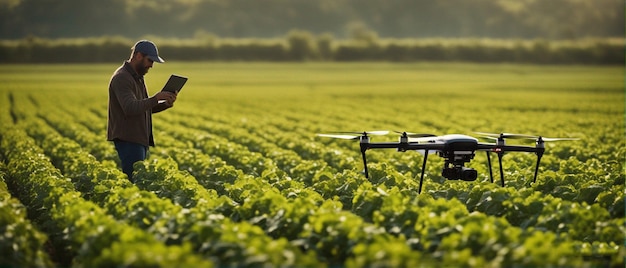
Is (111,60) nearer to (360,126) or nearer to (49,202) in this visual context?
(360,126)

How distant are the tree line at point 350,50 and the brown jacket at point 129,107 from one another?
10242 cm

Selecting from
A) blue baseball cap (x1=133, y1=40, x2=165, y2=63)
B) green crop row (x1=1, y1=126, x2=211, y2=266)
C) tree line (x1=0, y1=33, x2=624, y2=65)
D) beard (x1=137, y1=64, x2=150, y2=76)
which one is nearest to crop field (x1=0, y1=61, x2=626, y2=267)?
green crop row (x1=1, y1=126, x2=211, y2=266)

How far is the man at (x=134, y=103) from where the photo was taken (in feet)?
39.0

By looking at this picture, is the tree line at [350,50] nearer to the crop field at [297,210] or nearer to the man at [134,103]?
the crop field at [297,210]

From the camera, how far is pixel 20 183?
14.6m

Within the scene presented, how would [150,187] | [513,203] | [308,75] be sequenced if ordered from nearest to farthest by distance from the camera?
[513,203] < [150,187] < [308,75]

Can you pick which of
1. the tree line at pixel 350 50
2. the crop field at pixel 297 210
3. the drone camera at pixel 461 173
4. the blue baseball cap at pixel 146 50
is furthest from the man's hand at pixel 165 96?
the tree line at pixel 350 50

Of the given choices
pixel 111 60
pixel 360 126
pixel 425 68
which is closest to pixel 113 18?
pixel 111 60

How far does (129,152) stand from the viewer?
12562 millimetres

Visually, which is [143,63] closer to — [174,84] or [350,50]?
[174,84]

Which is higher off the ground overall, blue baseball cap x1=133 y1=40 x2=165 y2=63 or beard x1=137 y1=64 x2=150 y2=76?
blue baseball cap x1=133 y1=40 x2=165 y2=63

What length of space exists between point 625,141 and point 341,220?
1637 cm

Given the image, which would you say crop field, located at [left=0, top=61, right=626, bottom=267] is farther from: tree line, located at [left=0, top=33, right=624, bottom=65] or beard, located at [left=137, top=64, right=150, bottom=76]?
tree line, located at [left=0, top=33, right=624, bottom=65]

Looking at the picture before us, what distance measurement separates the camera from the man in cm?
1190
